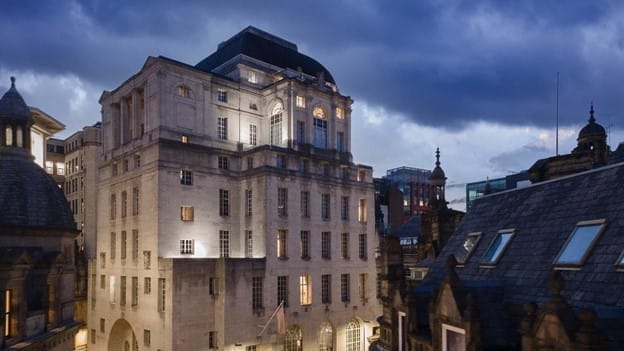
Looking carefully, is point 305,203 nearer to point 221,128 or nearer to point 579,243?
point 221,128

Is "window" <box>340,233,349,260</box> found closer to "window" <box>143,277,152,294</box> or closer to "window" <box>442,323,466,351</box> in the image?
"window" <box>143,277,152,294</box>

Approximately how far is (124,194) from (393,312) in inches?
1612

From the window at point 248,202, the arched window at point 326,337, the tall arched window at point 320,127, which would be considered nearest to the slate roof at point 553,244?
the window at point 248,202

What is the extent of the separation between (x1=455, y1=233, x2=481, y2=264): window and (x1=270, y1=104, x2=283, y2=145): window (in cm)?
3933

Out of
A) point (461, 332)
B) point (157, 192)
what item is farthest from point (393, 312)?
point (157, 192)

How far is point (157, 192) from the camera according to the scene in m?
47.1

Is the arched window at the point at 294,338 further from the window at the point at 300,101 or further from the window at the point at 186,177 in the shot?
the window at the point at 300,101

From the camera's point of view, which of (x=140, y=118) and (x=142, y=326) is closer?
(x=142, y=326)

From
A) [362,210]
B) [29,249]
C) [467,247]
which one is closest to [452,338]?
[467,247]

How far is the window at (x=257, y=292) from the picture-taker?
4817 cm

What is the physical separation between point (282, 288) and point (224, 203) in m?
11.2

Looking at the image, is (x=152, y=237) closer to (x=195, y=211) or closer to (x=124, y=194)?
(x=195, y=211)

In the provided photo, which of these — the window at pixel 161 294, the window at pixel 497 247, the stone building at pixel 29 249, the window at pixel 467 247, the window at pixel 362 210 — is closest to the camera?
the window at pixel 497 247

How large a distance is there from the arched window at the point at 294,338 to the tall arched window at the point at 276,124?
2190cm
